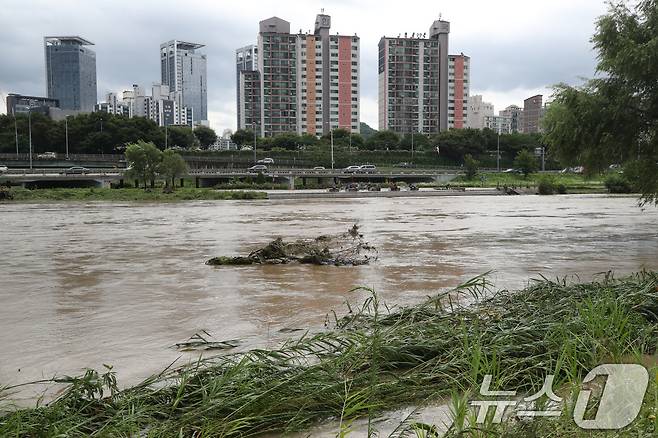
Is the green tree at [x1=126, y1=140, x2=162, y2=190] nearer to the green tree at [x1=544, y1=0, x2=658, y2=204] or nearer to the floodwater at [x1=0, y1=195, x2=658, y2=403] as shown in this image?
the floodwater at [x1=0, y1=195, x2=658, y2=403]

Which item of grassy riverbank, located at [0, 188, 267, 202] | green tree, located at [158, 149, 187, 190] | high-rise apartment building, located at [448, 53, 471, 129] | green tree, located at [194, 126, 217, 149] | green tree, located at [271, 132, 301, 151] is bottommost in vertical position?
grassy riverbank, located at [0, 188, 267, 202]

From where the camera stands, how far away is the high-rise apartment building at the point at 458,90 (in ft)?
526

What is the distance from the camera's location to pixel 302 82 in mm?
154875

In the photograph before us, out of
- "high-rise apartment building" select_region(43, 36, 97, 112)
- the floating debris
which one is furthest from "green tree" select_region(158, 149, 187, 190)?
"high-rise apartment building" select_region(43, 36, 97, 112)

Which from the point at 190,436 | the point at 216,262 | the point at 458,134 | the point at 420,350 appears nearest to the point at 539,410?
the point at 420,350

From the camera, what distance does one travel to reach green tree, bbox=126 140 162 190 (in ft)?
217

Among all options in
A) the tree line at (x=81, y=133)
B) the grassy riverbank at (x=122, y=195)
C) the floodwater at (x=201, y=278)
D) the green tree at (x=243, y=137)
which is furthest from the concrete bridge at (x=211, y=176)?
the floodwater at (x=201, y=278)

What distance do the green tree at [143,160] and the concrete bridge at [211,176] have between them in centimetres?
303

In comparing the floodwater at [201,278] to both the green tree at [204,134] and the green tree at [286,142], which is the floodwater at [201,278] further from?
the green tree at [204,134]

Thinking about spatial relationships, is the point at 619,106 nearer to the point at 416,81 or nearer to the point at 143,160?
the point at 143,160

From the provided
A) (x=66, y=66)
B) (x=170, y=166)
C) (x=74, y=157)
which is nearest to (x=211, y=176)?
(x=170, y=166)

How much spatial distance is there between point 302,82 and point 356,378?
154 metres

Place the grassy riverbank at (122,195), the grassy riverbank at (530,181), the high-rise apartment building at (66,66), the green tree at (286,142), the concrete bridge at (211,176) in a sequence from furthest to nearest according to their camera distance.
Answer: the high-rise apartment building at (66,66) < the green tree at (286,142) < the grassy riverbank at (530,181) < the concrete bridge at (211,176) < the grassy riverbank at (122,195)

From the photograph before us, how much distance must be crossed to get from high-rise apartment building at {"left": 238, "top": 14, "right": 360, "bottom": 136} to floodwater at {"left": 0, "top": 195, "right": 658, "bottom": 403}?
132 meters
